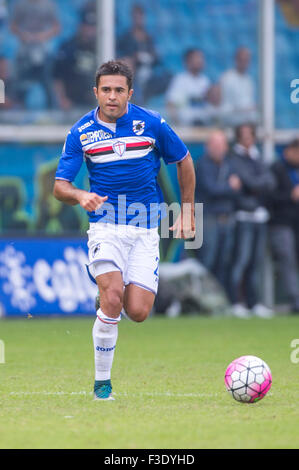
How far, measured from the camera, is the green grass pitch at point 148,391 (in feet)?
18.1

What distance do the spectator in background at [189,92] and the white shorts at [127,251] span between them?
980 centimetres

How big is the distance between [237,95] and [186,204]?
394 inches

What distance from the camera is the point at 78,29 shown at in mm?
16969

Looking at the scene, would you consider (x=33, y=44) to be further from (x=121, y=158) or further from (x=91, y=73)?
(x=121, y=158)

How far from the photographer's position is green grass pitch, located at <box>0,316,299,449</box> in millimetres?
5531

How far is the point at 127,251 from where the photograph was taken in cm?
749

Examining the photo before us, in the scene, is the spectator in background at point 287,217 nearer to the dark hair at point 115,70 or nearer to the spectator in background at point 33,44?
the spectator in background at point 33,44

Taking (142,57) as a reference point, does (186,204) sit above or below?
below

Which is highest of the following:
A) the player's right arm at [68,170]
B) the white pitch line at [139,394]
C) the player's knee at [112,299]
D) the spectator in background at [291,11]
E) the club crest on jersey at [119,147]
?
the spectator in background at [291,11]

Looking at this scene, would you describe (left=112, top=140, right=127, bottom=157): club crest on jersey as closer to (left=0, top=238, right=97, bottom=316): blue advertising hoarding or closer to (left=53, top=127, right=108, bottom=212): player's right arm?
(left=53, top=127, right=108, bottom=212): player's right arm

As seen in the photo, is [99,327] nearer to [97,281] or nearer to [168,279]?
[97,281]

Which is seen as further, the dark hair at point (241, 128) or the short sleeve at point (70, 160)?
the dark hair at point (241, 128)

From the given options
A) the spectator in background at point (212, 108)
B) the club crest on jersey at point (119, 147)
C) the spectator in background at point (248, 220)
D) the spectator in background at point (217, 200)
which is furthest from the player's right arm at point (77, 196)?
the spectator in background at point (212, 108)

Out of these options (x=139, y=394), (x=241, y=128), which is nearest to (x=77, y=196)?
(x=139, y=394)
